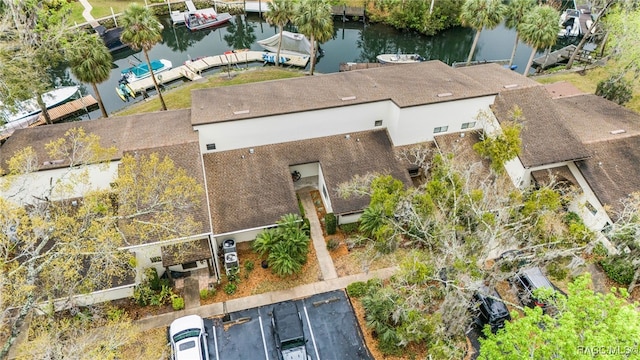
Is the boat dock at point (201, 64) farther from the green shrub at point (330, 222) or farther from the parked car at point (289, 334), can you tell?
the parked car at point (289, 334)

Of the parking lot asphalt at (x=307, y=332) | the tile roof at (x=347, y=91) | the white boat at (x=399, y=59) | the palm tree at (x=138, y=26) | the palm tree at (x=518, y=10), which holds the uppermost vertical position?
the palm tree at (x=138, y=26)

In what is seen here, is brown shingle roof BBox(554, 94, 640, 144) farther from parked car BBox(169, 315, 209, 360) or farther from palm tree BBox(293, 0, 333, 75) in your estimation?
parked car BBox(169, 315, 209, 360)

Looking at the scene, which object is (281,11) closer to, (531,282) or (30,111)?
(30,111)

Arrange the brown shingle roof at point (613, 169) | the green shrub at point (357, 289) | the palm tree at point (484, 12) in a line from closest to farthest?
1. the green shrub at point (357, 289)
2. the brown shingle roof at point (613, 169)
3. the palm tree at point (484, 12)

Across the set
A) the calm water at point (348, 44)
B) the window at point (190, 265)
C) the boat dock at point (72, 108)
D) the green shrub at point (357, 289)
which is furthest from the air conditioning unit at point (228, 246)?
the calm water at point (348, 44)

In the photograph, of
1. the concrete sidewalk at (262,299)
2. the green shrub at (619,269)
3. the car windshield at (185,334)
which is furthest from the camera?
the green shrub at (619,269)

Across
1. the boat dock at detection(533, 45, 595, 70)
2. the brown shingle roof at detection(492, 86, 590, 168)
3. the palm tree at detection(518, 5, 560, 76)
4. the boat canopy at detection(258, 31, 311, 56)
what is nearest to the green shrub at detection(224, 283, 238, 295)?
the brown shingle roof at detection(492, 86, 590, 168)

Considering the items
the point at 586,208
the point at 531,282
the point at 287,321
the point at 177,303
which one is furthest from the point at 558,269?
the point at 177,303
